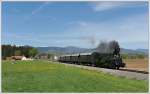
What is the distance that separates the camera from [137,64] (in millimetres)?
3973

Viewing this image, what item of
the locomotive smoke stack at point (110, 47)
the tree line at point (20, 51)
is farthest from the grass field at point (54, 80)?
the locomotive smoke stack at point (110, 47)

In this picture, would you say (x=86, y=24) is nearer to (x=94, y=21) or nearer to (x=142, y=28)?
(x=94, y=21)

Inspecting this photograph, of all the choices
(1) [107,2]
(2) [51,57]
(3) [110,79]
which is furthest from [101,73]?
(1) [107,2]

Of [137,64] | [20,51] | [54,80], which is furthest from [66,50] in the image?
[137,64]

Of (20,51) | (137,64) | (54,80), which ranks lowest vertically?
(54,80)

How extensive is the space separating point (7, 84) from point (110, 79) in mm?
916

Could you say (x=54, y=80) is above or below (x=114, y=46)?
below

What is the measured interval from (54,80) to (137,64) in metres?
0.75

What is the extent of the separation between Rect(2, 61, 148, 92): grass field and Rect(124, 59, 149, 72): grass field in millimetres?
123

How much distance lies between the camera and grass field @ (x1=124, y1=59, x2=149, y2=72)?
3.75 m

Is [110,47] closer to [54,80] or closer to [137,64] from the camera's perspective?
[137,64]

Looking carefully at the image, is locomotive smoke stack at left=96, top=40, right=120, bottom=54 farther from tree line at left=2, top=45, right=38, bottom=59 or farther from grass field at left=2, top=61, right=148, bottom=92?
tree line at left=2, top=45, right=38, bottom=59

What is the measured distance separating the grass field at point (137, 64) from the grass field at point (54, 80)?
Answer: 0.40ft

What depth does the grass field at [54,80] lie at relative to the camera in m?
3.75
